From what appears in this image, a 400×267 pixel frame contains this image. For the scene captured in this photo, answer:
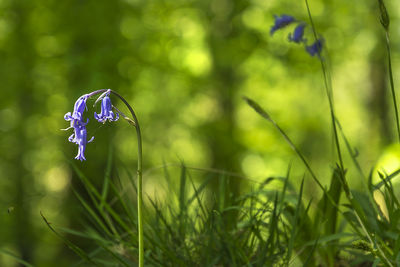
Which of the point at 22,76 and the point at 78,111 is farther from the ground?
the point at 22,76

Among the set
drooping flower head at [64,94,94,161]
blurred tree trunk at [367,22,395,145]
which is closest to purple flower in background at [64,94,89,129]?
drooping flower head at [64,94,94,161]

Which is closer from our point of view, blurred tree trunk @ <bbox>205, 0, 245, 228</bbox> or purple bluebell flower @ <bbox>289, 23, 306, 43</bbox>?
purple bluebell flower @ <bbox>289, 23, 306, 43</bbox>

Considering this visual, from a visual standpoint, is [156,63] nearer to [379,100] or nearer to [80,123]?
[379,100]

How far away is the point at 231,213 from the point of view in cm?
167

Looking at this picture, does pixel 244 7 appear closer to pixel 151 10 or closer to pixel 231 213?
pixel 151 10

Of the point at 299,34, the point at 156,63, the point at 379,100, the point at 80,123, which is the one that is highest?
the point at 379,100

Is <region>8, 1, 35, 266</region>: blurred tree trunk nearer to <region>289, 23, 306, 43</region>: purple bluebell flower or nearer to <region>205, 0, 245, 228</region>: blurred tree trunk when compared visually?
<region>205, 0, 245, 228</region>: blurred tree trunk

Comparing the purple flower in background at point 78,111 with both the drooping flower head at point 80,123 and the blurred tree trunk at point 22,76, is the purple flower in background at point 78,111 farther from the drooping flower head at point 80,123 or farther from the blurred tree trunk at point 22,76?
the blurred tree trunk at point 22,76

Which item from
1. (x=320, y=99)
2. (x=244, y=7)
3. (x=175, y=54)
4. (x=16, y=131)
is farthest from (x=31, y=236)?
(x=320, y=99)

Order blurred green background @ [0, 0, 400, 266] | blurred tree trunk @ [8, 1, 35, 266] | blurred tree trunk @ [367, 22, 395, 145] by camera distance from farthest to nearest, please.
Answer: blurred tree trunk @ [367, 22, 395, 145] → blurred tree trunk @ [8, 1, 35, 266] → blurred green background @ [0, 0, 400, 266]

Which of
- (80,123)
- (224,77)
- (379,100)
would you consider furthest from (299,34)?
(379,100)

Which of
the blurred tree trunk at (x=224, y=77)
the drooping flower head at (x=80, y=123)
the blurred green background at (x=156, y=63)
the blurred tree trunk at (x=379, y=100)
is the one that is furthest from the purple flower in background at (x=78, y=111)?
the blurred tree trunk at (x=379, y=100)

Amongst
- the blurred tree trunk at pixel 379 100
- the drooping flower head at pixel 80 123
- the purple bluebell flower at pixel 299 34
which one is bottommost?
the drooping flower head at pixel 80 123

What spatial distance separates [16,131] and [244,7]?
338cm
